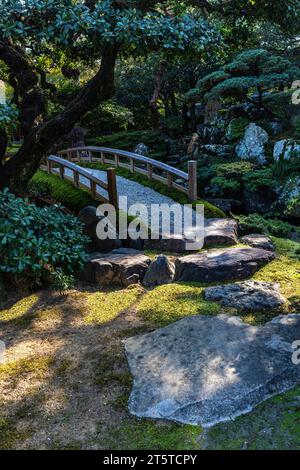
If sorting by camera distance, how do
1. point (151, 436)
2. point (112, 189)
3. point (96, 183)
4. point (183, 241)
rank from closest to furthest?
point (151, 436), point (183, 241), point (112, 189), point (96, 183)

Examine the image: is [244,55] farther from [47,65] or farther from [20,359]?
[20,359]

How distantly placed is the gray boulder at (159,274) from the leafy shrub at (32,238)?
124 cm

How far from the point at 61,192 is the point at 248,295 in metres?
7.65

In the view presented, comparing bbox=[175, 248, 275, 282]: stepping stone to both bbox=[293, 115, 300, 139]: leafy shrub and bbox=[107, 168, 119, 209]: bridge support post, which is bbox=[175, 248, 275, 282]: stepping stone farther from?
bbox=[293, 115, 300, 139]: leafy shrub

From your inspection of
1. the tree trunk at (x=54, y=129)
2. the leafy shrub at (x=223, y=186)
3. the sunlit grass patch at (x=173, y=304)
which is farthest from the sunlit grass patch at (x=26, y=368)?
the leafy shrub at (x=223, y=186)

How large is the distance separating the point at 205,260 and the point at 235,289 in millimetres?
1266

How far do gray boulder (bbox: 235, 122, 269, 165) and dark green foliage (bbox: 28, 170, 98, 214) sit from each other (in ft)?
23.6

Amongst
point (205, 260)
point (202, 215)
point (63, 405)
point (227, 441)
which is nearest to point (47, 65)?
point (202, 215)

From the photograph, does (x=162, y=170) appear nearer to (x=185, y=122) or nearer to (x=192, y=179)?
(x=192, y=179)

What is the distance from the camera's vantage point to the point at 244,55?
16234mm

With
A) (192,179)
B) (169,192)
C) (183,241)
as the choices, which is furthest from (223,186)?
(183,241)

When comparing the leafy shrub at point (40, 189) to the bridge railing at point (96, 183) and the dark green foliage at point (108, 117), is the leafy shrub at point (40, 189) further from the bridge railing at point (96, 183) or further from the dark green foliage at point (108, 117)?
the dark green foliage at point (108, 117)

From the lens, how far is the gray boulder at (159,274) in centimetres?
746

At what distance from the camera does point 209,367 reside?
15.0ft
